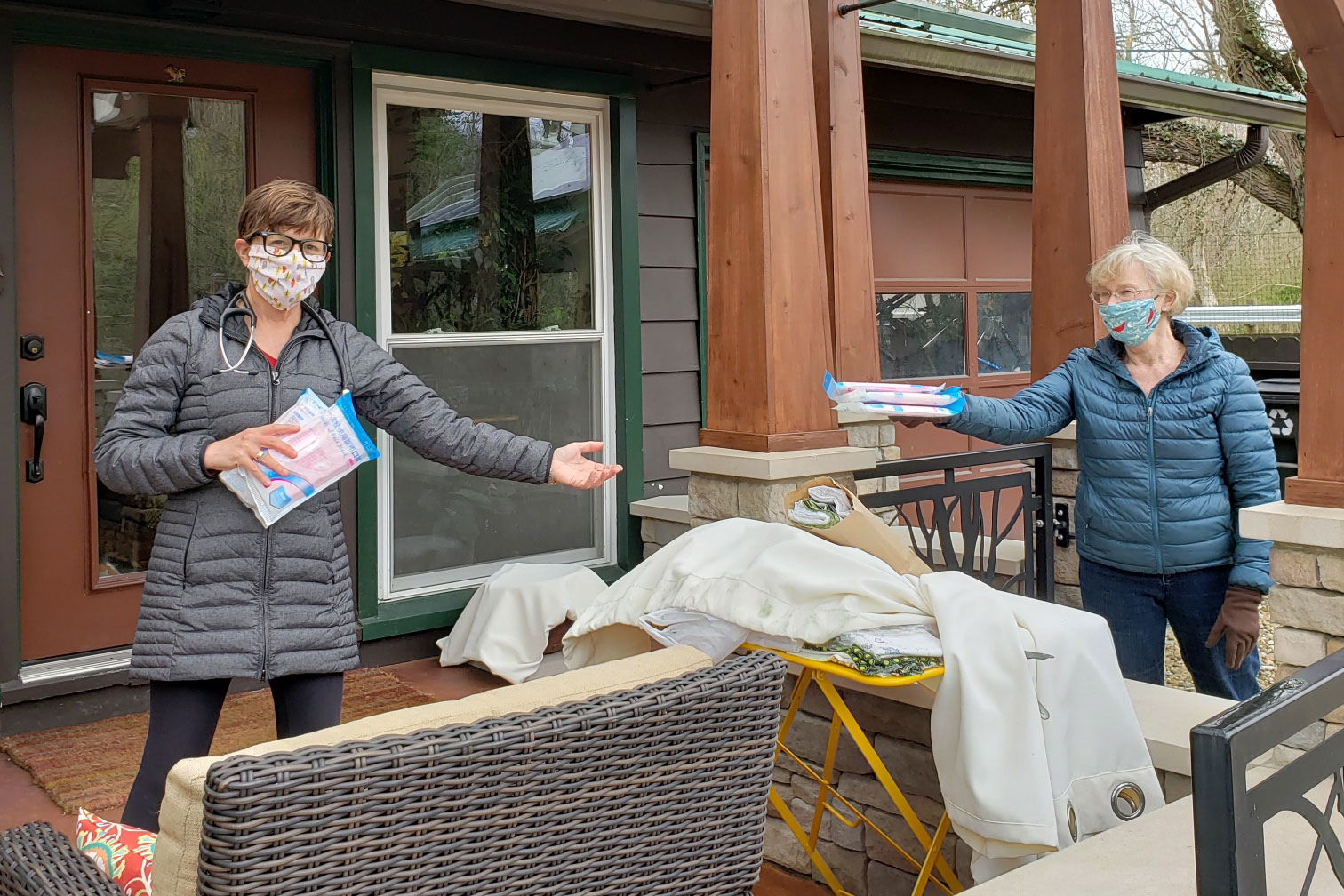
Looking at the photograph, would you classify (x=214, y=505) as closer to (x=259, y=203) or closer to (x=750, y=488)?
(x=259, y=203)

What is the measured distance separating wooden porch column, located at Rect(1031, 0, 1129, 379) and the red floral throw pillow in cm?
338

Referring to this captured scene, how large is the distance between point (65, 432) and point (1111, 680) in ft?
10.9

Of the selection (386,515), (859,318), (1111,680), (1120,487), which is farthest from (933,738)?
(386,515)

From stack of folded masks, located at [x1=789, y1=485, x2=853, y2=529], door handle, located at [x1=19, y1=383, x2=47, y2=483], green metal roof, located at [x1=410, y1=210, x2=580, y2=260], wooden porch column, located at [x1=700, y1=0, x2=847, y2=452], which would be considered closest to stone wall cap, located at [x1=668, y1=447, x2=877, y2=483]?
wooden porch column, located at [x1=700, y1=0, x2=847, y2=452]

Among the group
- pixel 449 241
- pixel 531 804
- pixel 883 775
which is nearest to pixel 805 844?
pixel 883 775

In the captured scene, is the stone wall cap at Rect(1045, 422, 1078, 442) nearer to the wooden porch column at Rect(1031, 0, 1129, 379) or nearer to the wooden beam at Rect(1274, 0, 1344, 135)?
the wooden porch column at Rect(1031, 0, 1129, 379)

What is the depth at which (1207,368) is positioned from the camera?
118 inches

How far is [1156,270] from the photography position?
303cm

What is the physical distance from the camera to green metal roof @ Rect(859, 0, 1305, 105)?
17.2 feet

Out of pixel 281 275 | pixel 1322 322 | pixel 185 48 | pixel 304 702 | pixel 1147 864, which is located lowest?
pixel 1147 864

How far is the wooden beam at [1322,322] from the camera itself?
266cm

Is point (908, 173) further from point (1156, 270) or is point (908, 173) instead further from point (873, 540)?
point (873, 540)

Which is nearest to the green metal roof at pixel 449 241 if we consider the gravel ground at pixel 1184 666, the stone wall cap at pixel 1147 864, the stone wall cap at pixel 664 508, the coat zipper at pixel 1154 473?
the stone wall cap at pixel 664 508

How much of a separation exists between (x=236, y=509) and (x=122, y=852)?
2.56 feet
